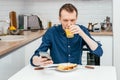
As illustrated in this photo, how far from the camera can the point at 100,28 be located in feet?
11.9

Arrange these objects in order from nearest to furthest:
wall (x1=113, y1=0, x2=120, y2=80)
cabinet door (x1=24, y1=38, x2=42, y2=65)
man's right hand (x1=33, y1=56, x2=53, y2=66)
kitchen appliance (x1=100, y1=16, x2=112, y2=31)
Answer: man's right hand (x1=33, y1=56, x2=53, y2=66) < cabinet door (x1=24, y1=38, x2=42, y2=65) < wall (x1=113, y1=0, x2=120, y2=80) < kitchen appliance (x1=100, y1=16, x2=112, y2=31)

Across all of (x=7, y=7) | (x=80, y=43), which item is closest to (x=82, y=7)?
(x=7, y=7)

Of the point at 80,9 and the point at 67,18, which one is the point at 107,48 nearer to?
the point at 80,9

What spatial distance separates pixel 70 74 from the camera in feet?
4.94

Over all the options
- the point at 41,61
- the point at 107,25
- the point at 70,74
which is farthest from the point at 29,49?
the point at 70,74

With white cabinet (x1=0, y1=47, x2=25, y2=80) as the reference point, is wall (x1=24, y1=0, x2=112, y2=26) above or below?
above

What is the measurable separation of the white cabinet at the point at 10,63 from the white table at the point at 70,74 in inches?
20.8

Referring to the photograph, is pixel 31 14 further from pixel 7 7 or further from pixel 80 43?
pixel 80 43

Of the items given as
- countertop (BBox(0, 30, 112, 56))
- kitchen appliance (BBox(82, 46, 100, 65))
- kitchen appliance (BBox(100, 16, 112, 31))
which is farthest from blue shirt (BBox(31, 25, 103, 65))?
kitchen appliance (BBox(100, 16, 112, 31))

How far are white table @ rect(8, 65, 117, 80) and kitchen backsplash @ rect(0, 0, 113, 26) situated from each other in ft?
7.39

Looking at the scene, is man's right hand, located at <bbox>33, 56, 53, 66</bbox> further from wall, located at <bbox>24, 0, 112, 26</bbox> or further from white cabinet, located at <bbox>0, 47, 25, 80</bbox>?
wall, located at <bbox>24, 0, 112, 26</bbox>

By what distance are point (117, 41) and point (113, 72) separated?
5.64 ft

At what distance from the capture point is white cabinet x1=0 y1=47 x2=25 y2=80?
6.82 ft

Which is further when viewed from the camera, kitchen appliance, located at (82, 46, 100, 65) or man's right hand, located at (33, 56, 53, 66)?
kitchen appliance, located at (82, 46, 100, 65)
